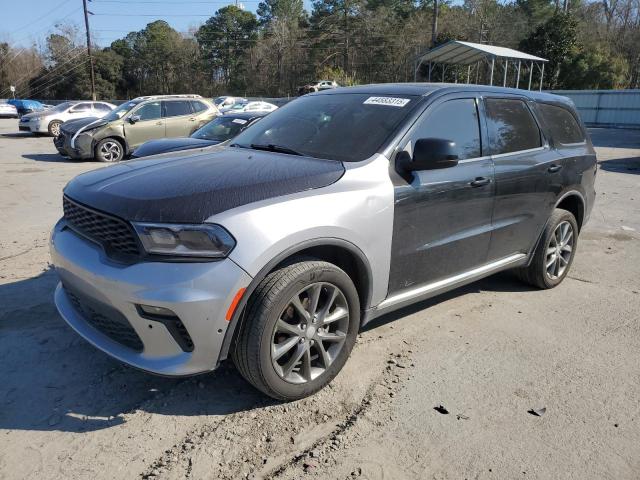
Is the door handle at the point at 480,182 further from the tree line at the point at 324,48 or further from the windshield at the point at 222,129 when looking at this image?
the tree line at the point at 324,48

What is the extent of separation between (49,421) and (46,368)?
1.95ft

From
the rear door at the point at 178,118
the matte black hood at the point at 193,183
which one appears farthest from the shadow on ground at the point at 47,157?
the matte black hood at the point at 193,183

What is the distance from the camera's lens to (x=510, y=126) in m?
4.25

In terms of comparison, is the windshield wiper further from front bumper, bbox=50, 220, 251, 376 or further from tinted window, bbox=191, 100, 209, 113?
tinted window, bbox=191, 100, 209, 113

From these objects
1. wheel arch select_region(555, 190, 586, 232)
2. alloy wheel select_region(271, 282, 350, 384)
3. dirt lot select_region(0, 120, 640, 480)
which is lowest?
dirt lot select_region(0, 120, 640, 480)

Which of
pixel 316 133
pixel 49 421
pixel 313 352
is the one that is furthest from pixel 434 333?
pixel 49 421

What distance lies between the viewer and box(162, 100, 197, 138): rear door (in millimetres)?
14008

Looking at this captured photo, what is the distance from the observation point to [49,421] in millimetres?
2797

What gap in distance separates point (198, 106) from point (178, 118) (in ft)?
2.64

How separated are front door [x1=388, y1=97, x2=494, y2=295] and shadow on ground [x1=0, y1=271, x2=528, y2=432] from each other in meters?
1.28

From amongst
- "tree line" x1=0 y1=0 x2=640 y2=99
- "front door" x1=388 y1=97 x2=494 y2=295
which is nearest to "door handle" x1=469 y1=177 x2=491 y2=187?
"front door" x1=388 y1=97 x2=494 y2=295

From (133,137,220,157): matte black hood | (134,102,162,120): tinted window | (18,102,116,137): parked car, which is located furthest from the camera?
(18,102,116,137): parked car

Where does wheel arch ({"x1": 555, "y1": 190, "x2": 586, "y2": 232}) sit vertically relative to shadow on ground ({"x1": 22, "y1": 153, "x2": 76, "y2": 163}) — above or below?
above

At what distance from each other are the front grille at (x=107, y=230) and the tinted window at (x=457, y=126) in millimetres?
1902
